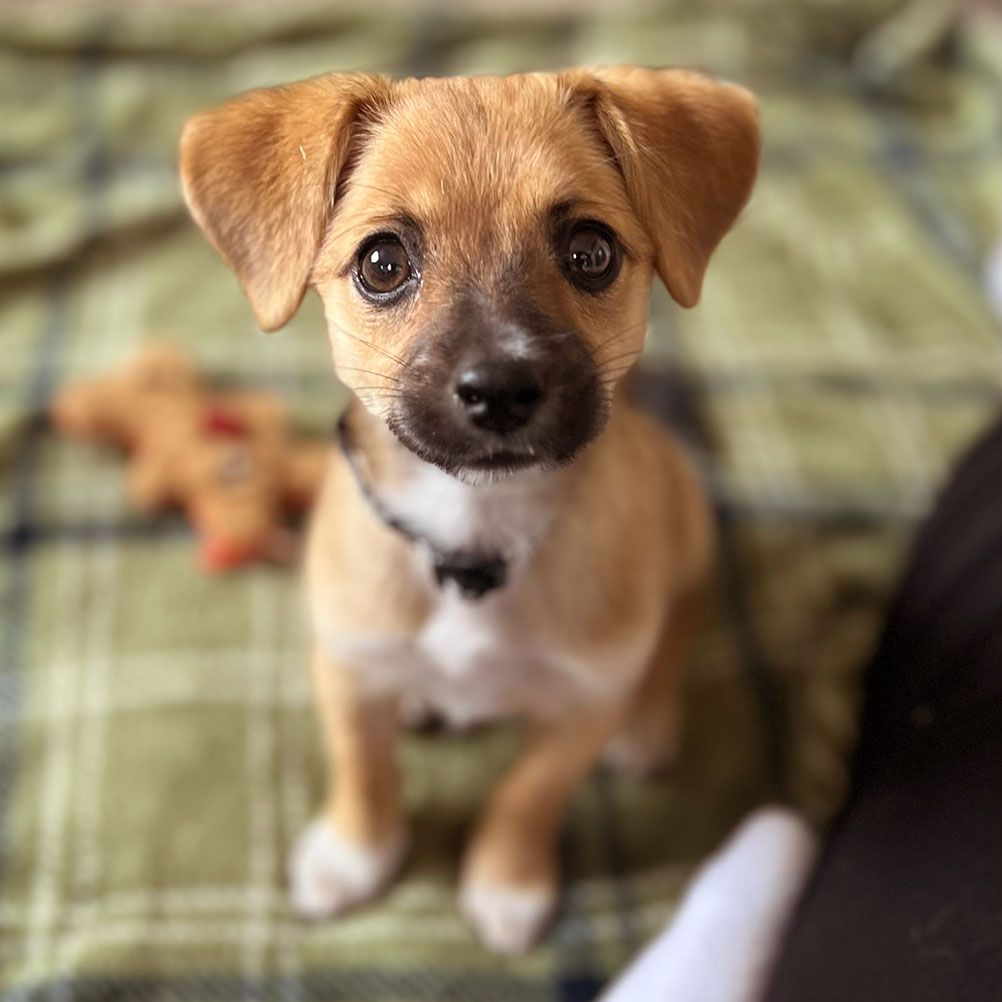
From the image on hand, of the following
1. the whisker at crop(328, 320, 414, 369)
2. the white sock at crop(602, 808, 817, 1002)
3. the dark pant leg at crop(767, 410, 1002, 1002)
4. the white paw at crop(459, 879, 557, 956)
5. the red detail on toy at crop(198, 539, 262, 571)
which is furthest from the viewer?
the red detail on toy at crop(198, 539, 262, 571)

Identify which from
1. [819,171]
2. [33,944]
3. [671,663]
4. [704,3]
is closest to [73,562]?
[33,944]

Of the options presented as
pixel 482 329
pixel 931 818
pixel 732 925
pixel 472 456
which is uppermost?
pixel 482 329

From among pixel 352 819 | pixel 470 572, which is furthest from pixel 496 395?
pixel 352 819

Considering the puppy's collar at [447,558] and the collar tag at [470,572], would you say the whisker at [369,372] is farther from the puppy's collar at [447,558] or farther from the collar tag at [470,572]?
the collar tag at [470,572]

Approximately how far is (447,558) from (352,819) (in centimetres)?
58

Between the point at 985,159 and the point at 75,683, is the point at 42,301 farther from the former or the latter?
the point at 985,159

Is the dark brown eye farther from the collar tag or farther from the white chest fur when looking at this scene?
the collar tag

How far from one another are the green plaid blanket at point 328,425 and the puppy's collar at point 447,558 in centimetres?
68

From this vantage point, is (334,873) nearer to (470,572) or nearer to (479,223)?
(470,572)

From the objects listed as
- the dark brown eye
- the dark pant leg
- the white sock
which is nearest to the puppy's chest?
the dark brown eye

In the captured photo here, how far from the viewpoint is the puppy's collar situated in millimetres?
1290

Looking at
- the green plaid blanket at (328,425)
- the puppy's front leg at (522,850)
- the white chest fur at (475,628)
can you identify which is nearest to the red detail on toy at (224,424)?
the green plaid blanket at (328,425)

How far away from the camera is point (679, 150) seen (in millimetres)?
1157

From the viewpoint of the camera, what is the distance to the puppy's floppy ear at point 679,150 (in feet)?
3.73
